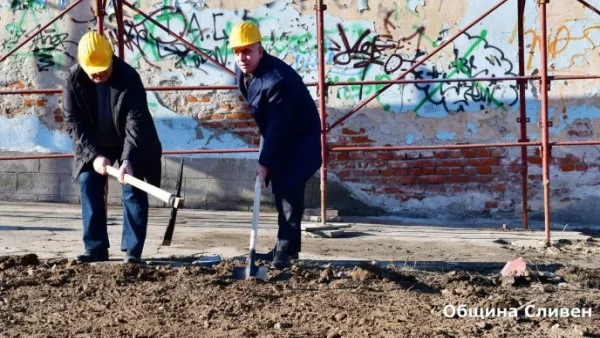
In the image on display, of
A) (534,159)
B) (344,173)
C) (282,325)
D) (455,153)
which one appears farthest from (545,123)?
(282,325)

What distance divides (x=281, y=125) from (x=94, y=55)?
4.14 feet

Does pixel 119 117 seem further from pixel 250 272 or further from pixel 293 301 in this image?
pixel 293 301

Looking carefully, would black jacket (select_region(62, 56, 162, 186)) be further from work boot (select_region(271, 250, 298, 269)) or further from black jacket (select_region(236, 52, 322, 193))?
work boot (select_region(271, 250, 298, 269))

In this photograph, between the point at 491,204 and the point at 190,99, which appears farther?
the point at 190,99

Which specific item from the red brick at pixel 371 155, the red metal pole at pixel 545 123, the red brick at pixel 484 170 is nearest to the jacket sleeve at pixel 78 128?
the red metal pole at pixel 545 123

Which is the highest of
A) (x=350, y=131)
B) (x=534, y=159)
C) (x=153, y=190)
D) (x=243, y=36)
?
(x=243, y=36)

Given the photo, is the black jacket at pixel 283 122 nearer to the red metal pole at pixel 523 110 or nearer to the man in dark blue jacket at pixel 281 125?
the man in dark blue jacket at pixel 281 125

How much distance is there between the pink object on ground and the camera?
255 inches

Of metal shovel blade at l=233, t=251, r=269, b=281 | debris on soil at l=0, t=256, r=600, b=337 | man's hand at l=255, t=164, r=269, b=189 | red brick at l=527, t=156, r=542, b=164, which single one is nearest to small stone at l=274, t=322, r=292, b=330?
debris on soil at l=0, t=256, r=600, b=337

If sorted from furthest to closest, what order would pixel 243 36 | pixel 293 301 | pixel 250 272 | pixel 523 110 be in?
pixel 523 110
pixel 243 36
pixel 250 272
pixel 293 301

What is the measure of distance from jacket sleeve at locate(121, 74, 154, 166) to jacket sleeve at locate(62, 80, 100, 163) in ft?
0.72

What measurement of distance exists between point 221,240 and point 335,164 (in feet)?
7.54

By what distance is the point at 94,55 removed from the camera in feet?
21.2

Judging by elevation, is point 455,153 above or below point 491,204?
above
